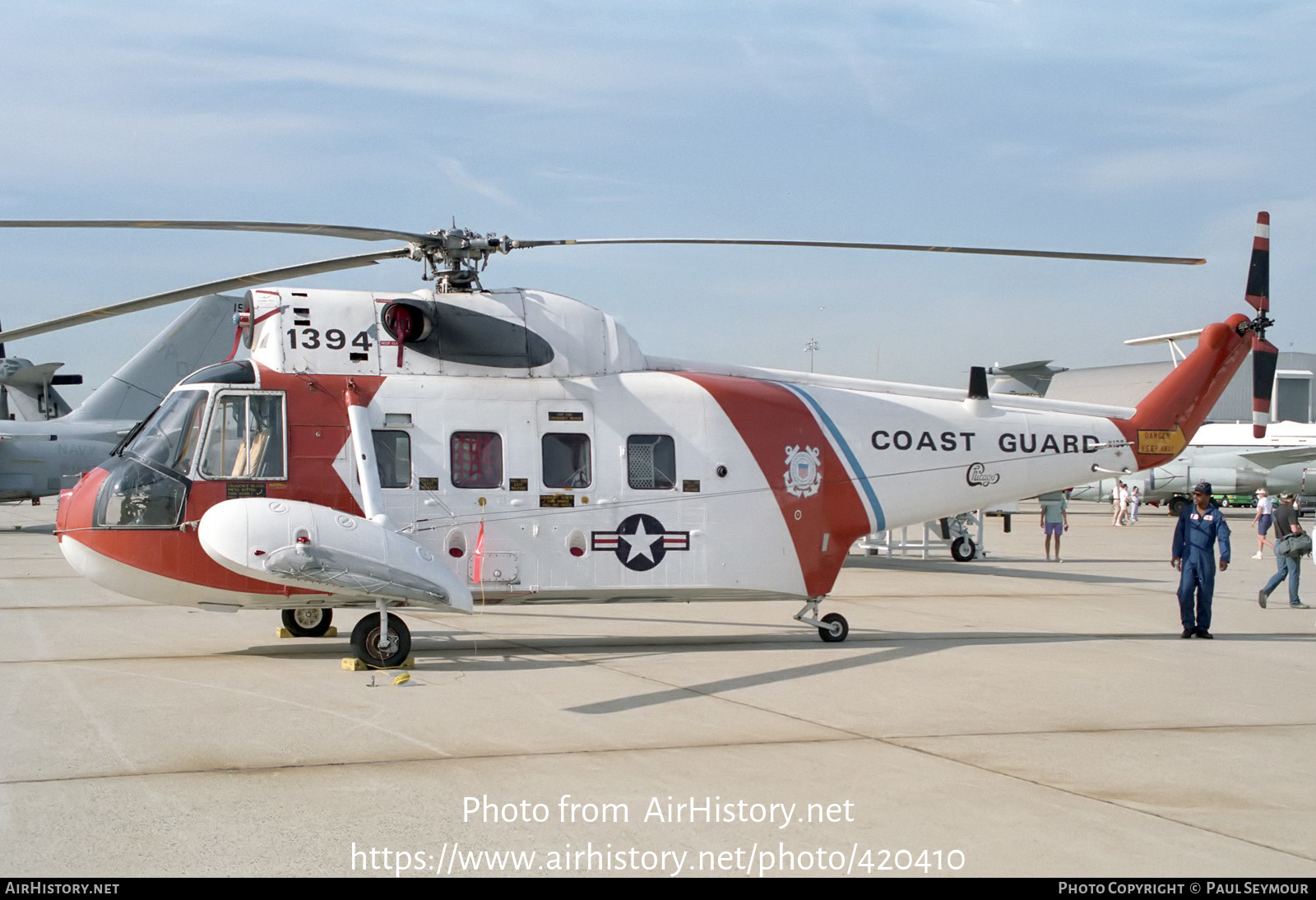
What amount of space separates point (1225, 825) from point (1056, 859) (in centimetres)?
119

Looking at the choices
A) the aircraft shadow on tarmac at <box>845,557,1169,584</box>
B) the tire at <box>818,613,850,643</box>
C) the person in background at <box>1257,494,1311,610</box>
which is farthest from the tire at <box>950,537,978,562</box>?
the tire at <box>818,613,850,643</box>

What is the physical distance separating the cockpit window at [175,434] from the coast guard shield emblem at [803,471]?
225 inches

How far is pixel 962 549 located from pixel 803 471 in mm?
13073

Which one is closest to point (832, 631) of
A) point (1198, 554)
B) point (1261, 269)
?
point (1198, 554)

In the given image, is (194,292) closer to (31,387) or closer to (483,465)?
(483,465)

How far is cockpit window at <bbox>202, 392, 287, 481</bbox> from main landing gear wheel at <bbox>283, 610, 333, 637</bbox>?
2143 mm

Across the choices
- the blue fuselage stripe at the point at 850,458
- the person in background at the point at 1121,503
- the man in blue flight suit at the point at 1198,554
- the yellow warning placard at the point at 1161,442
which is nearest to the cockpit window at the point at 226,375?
the blue fuselage stripe at the point at 850,458

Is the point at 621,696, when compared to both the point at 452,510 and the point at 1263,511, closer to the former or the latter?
the point at 452,510

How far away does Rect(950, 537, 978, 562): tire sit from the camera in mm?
23875

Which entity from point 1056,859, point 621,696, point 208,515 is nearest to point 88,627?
point 208,515

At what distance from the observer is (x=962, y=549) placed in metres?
23.9

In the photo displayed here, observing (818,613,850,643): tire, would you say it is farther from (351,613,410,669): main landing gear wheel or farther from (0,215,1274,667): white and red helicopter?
(351,613,410,669): main landing gear wheel

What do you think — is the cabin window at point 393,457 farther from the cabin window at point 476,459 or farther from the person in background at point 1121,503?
the person in background at point 1121,503

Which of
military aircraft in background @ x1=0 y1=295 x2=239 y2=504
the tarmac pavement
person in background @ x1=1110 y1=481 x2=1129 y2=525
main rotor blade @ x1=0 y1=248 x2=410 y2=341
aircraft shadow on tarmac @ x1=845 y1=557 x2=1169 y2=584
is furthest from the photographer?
person in background @ x1=1110 y1=481 x2=1129 y2=525
